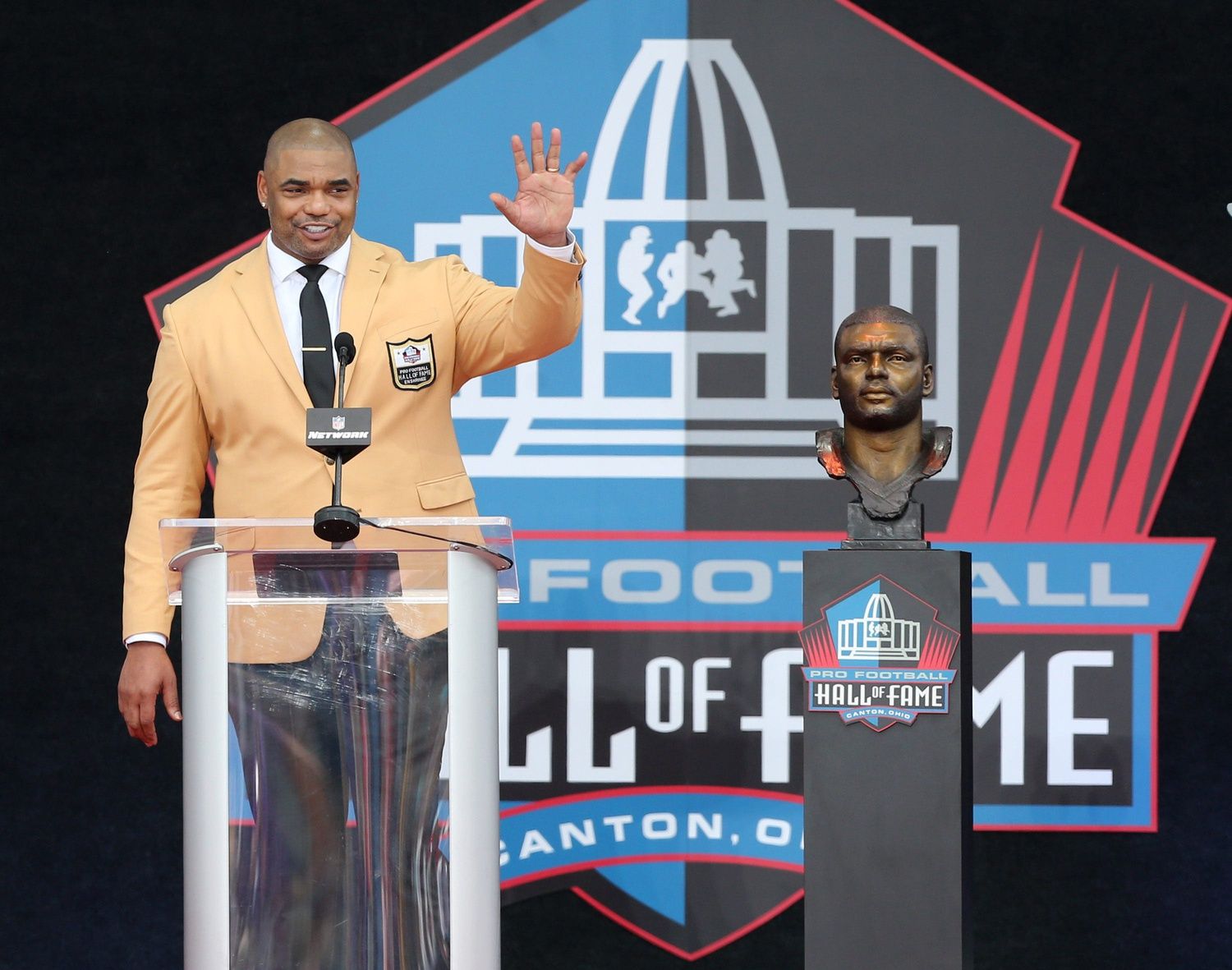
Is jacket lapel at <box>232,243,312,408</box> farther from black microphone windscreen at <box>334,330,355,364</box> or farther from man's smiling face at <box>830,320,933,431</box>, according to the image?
man's smiling face at <box>830,320,933,431</box>

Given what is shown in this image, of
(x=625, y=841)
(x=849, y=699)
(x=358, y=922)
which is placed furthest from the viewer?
(x=625, y=841)

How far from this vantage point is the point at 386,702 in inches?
84.0

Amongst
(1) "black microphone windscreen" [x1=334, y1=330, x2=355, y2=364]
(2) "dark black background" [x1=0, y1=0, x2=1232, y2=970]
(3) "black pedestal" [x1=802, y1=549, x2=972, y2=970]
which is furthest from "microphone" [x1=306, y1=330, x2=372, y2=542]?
(2) "dark black background" [x1=0, y1=0, x2=1232, y2=970]

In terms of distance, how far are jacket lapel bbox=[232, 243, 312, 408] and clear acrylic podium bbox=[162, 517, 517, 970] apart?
61 centimetres

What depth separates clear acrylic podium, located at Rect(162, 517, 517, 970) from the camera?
6.90 feet

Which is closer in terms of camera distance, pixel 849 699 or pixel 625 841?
pixel 849 699

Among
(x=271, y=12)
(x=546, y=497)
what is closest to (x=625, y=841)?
(x=546, y=497)

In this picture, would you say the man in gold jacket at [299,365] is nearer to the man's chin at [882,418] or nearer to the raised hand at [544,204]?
the raised hand at [544,204]

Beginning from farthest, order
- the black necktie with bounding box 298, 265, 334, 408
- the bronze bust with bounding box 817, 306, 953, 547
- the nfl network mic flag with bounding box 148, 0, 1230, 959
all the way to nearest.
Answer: the nfl network mic flag with bounding box 148, 0, 1230, 959 → the bronze bust with bounding box 817, 306, 953, 547 → the black necktie with bounding box 298, 265, 334, 408

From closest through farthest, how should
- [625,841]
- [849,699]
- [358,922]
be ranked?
[358,922], [849,699], [625,841]

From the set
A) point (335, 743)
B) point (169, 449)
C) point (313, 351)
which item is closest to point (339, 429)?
point (335, 743)

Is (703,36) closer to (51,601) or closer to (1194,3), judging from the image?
(1194,3)

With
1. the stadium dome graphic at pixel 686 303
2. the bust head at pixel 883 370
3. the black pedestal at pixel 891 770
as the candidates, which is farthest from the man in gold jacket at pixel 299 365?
the stadium dome graphic at pixel 686 303

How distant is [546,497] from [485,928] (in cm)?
161
